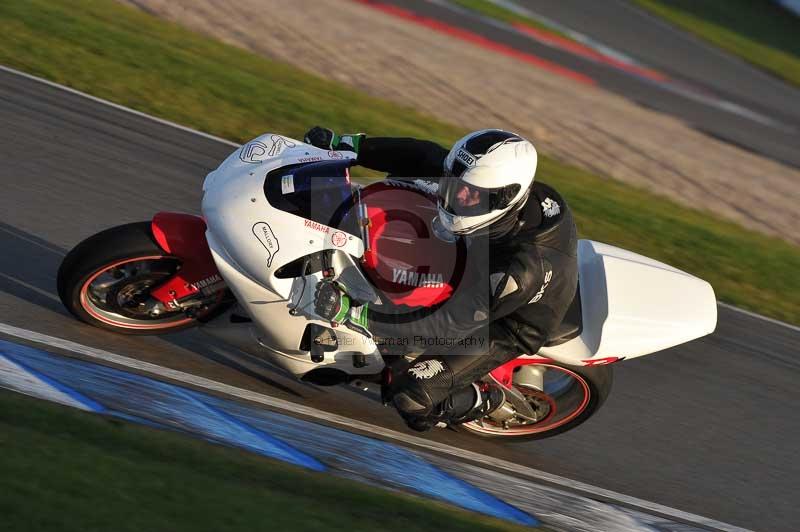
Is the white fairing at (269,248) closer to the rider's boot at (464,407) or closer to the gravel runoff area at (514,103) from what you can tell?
the rider's boot at (464,407)

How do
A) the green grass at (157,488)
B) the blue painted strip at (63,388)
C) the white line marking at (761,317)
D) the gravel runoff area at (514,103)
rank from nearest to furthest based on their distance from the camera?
the green grass at (157,488)
the blue painted strip at (63,388)
the white line marking at (761,317)
the gravel runoff area at (514,103)

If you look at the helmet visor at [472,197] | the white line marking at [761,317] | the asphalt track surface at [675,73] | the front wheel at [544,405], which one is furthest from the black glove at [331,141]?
the asphalt track surface at [675,73]

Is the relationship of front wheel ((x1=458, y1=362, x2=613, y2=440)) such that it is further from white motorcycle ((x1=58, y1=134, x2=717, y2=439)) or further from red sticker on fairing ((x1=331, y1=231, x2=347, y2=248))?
red sticker on fairing ((x1=331, y1=231, x2=347, y2=248))

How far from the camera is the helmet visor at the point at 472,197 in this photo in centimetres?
432

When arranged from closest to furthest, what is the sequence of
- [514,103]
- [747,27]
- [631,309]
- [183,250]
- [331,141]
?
1. [183,250]
2. [331,141]
3. [631,309]
4. [514,103]
5. [747,27]

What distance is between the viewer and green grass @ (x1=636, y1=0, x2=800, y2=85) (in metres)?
21.6

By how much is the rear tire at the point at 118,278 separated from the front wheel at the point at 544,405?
5.98ft

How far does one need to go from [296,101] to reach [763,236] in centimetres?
540

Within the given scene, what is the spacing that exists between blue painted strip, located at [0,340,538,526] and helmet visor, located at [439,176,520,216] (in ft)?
4.27

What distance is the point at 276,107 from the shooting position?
10078 mm

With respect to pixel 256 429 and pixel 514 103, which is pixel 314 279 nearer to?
pixel 256 429

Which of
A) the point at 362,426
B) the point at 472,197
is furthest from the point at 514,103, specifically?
the point at 472,197

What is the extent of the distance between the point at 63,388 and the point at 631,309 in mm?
2884

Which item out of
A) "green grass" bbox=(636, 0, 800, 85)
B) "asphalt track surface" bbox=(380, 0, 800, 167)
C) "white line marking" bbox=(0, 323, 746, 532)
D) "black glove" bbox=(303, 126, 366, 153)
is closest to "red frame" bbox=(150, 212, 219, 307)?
"white line marking" bbox=(0, 323, 746, 532)
